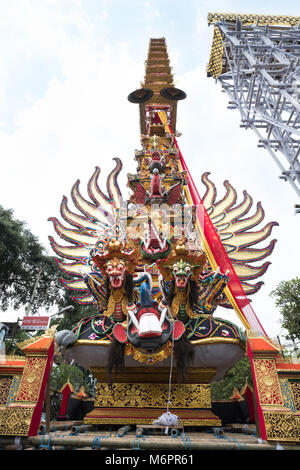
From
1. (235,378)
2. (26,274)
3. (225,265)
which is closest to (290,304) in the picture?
(235,378)

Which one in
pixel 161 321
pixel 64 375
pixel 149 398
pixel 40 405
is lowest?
pixel 40 405

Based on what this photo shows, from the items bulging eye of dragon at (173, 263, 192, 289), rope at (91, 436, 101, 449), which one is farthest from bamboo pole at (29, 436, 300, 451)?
bulging eye of dragon at (173, 263, 192, 289)

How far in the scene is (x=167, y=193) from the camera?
9.56m

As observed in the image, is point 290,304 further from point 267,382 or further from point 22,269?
point 22,269

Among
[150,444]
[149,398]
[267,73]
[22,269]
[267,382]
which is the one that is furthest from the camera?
[22,269]

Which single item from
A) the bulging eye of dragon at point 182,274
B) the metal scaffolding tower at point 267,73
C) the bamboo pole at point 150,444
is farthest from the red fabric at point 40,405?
the metal scaffolding tower at point 267,73

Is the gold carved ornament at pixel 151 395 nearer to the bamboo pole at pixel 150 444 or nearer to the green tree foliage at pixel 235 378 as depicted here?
the bamboo pole at pixel 150 444

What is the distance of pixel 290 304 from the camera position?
16531 millimetres

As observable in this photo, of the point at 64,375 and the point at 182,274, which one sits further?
the point at 64,375

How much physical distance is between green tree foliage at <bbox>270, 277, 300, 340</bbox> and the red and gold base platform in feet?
39.6

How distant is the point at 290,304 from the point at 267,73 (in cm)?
1242
